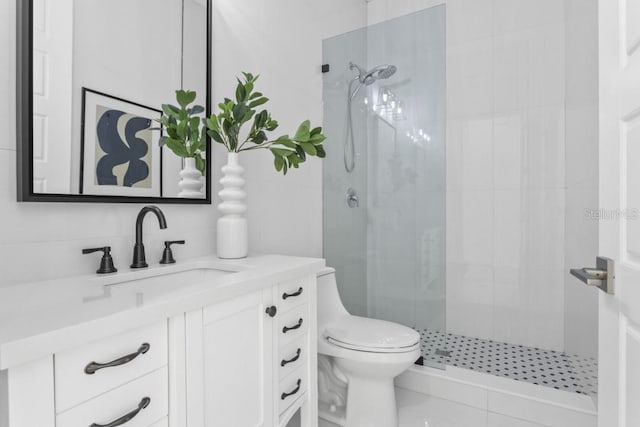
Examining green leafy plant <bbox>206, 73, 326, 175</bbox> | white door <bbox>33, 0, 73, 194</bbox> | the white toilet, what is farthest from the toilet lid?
white door <bbox>33, 0, 73, 194</bbox>

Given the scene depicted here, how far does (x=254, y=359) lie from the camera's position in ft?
3.32

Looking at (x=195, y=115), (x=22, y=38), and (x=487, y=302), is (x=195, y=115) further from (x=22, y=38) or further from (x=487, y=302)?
(x=487, y=302)

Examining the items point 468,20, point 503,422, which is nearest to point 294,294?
A: point 503,422

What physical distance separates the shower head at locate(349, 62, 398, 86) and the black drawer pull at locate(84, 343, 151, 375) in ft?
6.32

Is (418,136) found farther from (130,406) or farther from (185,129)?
(130,406)

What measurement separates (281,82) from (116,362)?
1.66m

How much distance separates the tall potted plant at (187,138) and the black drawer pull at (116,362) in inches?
30.6

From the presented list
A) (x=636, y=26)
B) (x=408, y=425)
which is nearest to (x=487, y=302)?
(x=408, y=425)

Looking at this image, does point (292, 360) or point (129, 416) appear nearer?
point (129, 416)

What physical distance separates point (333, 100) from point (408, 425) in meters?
1.90

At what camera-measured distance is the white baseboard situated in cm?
152

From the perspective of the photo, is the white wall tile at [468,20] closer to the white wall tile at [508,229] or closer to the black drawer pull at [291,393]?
the white wall tile at [508,229]

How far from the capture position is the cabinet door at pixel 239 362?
861 millimetres

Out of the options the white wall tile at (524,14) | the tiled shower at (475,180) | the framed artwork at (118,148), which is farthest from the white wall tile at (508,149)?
the framed artwork at (118,148)
